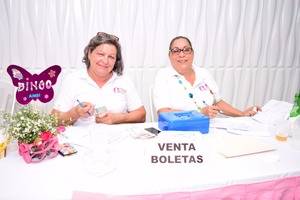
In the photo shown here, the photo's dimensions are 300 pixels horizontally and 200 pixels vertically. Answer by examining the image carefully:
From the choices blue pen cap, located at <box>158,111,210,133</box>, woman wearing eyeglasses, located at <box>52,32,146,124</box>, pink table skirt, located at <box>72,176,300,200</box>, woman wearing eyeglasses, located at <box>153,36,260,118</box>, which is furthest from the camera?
woman wearing eyeglasses, located at <box>153,36,260,118</box>

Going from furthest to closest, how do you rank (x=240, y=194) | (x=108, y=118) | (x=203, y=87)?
(x=203, y=87) < (x=108, y=118) < (x=240, y=194)

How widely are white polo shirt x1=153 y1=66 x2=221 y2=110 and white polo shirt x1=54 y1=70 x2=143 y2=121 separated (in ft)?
1.02

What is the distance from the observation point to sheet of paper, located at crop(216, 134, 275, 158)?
1.62 meters

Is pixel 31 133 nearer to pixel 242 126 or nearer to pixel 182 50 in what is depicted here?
pixel 242 126

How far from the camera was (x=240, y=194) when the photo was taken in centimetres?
127

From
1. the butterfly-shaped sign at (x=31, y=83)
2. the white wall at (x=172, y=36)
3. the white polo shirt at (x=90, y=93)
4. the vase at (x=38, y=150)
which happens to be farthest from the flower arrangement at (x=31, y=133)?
the white wall at (x=172, y=36)

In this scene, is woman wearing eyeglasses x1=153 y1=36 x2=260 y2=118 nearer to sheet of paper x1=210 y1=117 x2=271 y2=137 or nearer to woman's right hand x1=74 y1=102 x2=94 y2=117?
sheet of paper x1=210 y1=117 x2=271 y2=137

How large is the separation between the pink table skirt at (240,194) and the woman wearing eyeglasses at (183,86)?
118 centimetres

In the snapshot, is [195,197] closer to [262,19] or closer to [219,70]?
[219,70]

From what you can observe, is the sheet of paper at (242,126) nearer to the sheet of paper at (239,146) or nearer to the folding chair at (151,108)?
the sheet of paper at (239,146)

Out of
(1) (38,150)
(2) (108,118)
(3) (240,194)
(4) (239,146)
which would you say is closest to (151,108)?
(2) (108,118)

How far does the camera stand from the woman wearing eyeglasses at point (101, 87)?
2273 mm

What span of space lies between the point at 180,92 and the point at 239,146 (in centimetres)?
97

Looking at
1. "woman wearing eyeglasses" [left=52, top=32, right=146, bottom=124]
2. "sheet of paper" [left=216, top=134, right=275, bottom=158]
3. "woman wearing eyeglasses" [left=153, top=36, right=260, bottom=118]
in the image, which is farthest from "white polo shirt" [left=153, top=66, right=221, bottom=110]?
"sheet of paper" [left=216, top=134, right=275, bottom=158]
